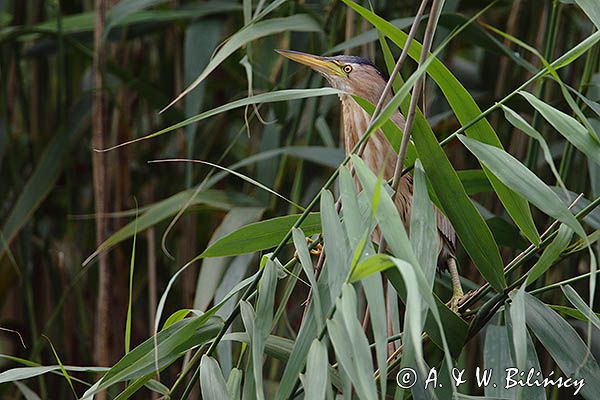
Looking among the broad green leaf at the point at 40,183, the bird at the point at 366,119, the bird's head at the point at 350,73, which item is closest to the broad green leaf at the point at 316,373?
the bird at the point at 366,119

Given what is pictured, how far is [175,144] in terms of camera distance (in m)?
1.95

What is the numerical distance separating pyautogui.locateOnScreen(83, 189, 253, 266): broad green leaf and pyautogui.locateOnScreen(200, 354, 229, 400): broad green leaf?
0.51 meters

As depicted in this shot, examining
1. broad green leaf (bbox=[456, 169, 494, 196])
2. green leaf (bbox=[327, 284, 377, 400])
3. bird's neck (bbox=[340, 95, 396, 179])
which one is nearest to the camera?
green leaf (bbox=[327, 284, 377, 400])

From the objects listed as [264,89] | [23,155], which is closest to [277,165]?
[264,89]

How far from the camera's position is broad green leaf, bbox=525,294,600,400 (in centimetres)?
89

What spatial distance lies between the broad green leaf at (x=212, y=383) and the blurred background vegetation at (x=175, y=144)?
20.3 inches

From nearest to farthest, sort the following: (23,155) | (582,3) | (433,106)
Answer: (582,3), (433,106), (23,155)

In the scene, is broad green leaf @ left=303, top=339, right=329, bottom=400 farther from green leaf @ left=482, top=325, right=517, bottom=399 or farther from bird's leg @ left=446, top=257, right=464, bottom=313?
bird's leg @ left=446, top=257, right=464, bottom=313

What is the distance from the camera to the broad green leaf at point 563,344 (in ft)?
2.92

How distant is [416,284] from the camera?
0.64 meters

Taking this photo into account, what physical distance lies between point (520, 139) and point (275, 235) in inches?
34.5

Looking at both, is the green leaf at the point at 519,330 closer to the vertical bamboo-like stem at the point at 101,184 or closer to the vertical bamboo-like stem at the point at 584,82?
the vertical bamboo-like stem at the point at 584,82

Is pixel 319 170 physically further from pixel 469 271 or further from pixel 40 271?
pixel 40 271

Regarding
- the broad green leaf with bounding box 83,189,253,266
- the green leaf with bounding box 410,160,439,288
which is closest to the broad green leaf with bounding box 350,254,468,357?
the green leaf with bounding box 410,160,439,288
